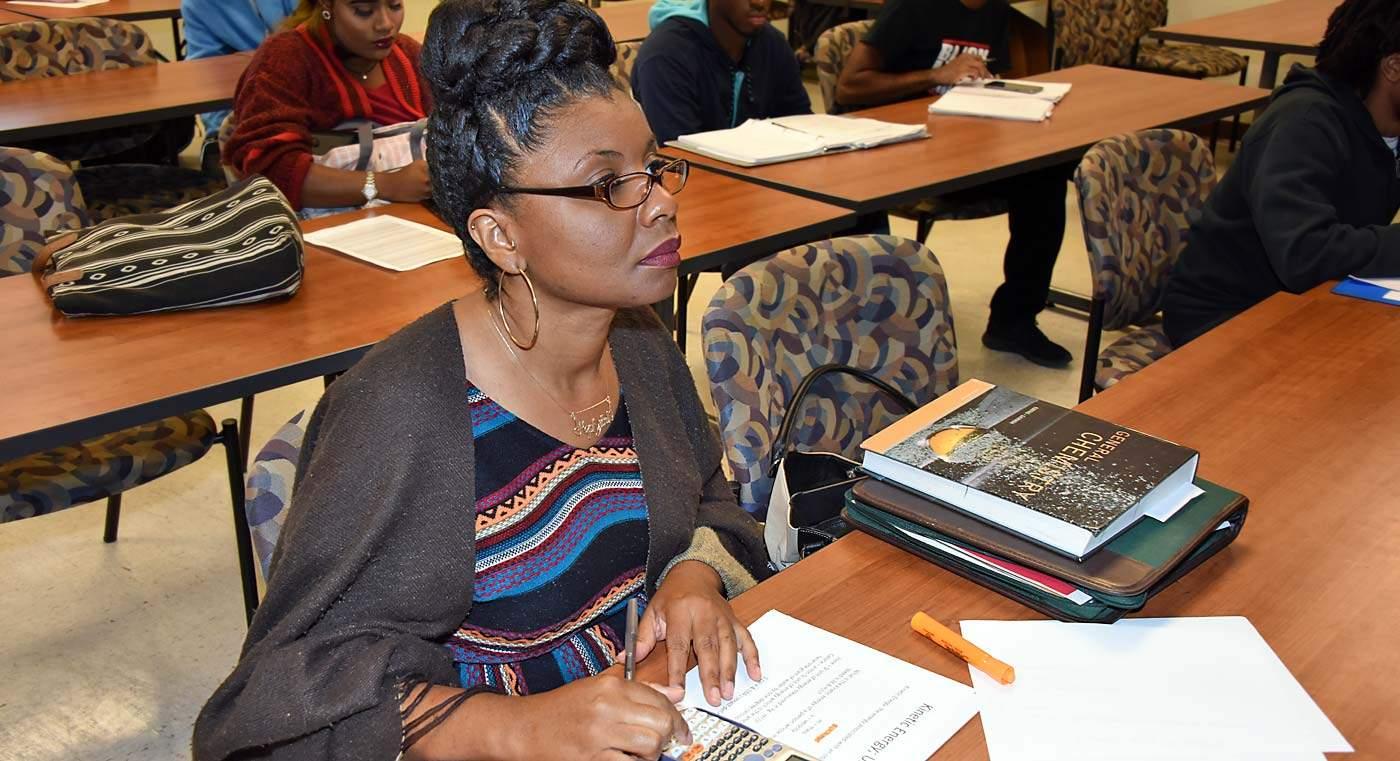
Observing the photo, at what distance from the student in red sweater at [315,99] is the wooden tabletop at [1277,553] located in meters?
1.61

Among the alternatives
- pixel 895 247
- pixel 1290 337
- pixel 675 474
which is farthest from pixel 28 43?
pixel 1290 337

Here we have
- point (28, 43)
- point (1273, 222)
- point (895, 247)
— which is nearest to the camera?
point (895, 247)

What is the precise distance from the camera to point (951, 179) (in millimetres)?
2844

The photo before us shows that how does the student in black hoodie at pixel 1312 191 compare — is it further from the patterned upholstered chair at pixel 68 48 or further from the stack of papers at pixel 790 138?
the patterned upholstered chair at pixel 68 48

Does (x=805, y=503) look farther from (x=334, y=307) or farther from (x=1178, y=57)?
(x=1178, y=57)

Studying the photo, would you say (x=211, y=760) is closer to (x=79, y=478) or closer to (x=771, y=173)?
(x=79, y=478)

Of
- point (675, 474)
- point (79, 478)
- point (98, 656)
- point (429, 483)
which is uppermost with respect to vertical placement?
point (429, 483)

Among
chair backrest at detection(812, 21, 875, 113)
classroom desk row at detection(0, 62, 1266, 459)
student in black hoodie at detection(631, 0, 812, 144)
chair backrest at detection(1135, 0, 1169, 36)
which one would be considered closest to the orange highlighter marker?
classroom desk row at detection(0, 62, 1266, 459)

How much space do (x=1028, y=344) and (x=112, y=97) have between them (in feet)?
9.27

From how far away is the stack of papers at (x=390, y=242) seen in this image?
7.61 feet

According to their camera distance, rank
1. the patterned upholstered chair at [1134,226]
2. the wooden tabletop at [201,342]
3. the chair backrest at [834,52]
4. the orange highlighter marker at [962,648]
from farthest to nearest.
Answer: the chair backrest at [834,52] → the patterned upholstered chair at [1134,226] → the wooden tabletop at [201,342] → the orange highlighter marker at [962,648]

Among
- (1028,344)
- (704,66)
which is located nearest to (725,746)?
(704,66)

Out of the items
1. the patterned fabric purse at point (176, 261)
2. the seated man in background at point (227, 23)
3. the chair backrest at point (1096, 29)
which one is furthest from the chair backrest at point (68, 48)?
the chair backrest at point (1096, 29)

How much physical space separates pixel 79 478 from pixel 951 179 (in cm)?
192
